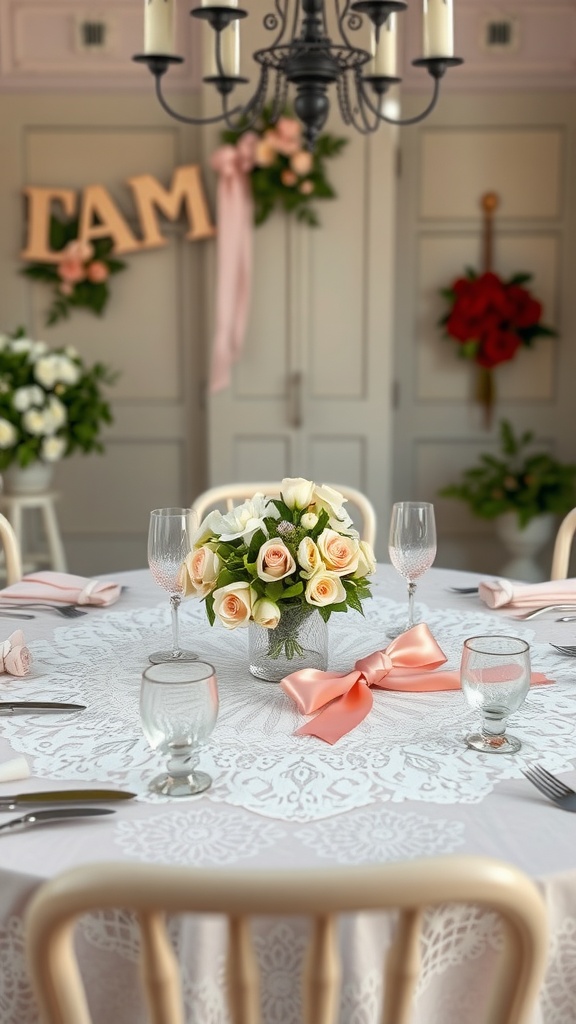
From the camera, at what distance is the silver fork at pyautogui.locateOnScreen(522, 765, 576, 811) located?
1.13 meters

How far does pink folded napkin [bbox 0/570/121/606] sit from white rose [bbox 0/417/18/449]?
140 cm

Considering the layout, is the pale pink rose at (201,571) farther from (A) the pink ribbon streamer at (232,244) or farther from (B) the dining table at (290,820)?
(A) the pink ribbon streamer at (232,244)

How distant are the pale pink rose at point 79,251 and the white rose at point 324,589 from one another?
2.83m

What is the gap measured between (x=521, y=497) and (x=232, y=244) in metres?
1.40

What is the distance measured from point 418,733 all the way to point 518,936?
0.62 meters

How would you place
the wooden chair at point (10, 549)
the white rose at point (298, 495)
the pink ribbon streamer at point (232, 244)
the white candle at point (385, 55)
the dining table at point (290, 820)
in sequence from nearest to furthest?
the dining table at point (290, 820) → the white rose at point (298, 495) → the white candle at point (385, 55) → the wooden chair at point (10, 549) → the pink ribbon streamer at point (232, 244)

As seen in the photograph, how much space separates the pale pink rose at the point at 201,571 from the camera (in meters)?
1.46

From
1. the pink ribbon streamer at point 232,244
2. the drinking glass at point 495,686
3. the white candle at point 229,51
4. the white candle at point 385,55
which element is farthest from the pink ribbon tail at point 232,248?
the drinking glass at point 495,686

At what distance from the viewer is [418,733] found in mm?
1355

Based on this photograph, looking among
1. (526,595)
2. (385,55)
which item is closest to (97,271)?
(385,55)

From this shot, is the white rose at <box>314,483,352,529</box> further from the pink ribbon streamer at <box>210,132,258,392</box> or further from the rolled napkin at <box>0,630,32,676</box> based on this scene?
the pink ribbon streamer at <box>210,132,258,392</box>

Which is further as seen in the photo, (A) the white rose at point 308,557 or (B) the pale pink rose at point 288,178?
(B) the pale pink rose at point 288,178

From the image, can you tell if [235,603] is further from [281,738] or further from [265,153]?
[265,153]

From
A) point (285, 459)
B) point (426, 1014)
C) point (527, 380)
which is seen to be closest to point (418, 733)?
point (426, 1014)
